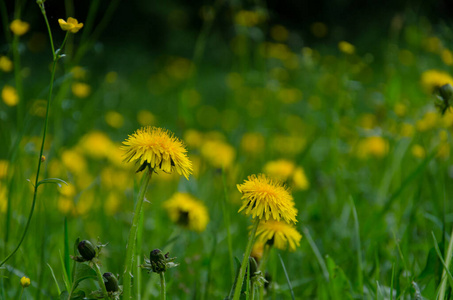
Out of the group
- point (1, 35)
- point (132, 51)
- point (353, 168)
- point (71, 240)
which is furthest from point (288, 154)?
point (132, 51)

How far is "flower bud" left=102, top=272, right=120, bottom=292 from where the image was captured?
0.68 meters

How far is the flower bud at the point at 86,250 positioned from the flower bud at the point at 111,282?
0.04 m

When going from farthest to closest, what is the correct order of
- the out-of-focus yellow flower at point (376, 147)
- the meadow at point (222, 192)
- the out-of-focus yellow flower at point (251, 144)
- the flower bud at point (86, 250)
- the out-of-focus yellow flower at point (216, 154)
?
1. the out-of-focus yellow flower at point (251, 144)
2. the out-of-focus yellow flower at point (376, 147)
3. the out-of-focus yellow flower at point (216, 154)
4. the meadow at point (222, 192)
5. the flower bud at point (86, 250)

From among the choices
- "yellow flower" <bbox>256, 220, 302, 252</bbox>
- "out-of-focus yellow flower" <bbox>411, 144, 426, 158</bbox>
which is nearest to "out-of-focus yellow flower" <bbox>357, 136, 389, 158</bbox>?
"out-of-focus yellow flower" <bbox>411, 144, 426, 158</bbox>

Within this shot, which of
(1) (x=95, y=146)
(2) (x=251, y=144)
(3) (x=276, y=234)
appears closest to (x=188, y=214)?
(3) (x=276, y=234)

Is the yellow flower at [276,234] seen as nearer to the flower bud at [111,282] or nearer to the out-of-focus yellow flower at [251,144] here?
the flower bud at [111,282]

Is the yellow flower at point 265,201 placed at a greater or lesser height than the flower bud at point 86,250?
greater

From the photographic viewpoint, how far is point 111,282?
0.68 m

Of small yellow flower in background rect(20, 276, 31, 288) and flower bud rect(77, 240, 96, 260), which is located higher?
flower bud rect(77, 240, 96, 260)

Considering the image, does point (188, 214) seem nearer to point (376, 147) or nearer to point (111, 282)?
point (111, 282)

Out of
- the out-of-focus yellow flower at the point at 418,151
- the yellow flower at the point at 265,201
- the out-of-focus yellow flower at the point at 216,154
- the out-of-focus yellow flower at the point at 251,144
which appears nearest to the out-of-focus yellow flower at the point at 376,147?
the out-of-focus yellow flower at the point at 418,151

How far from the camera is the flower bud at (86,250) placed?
66cm

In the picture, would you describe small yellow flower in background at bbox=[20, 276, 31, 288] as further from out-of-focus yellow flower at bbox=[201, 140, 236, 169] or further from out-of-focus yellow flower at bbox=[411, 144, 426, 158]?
out-of-focus yellow flower at bbox=[411, 144, 426, 158]

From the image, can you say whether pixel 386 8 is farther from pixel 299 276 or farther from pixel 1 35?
pixel 299 276
